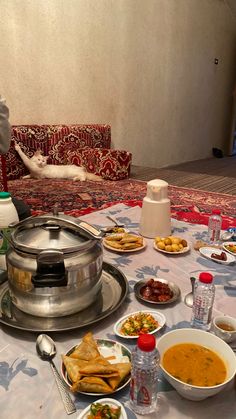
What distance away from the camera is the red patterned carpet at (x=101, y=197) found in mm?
1881

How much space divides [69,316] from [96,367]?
6.5 inches

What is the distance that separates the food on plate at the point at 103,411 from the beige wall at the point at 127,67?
280cm

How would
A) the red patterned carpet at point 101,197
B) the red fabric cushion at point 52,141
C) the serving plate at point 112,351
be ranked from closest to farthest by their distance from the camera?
1. the serving plate at point 112,351
2. the red patterned carpet at point 101,197
3. the red fabric cushion at point 52,141

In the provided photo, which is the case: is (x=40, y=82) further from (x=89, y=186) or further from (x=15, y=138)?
(x=89, y=186)

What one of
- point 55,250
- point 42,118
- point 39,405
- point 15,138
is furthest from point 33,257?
point 42,118

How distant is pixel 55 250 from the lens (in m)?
0.65

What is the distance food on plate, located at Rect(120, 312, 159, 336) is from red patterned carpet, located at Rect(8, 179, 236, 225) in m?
0.89

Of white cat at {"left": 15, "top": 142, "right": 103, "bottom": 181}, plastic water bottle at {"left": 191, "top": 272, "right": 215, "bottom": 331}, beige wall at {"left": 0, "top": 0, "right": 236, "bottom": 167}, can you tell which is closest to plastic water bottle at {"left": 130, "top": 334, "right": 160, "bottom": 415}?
plastic water bottle at {"left": 191, "top": 272, "right": 215, "bottom": 331}

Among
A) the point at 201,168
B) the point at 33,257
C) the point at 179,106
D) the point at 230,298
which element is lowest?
the point at 201,168

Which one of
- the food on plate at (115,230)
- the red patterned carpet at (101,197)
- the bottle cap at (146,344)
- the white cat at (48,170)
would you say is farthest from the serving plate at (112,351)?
the white cat at (48,170)

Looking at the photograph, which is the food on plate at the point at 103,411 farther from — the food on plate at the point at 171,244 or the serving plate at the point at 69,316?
the food on plate at the point at 171,244

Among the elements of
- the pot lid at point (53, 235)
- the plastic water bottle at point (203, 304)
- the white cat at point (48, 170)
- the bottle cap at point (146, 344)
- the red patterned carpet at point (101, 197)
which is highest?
the pot lid at point (53, 235)

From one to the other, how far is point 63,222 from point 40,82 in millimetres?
2729

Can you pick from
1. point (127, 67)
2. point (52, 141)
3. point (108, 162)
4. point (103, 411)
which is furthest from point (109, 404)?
point (127, 67)
